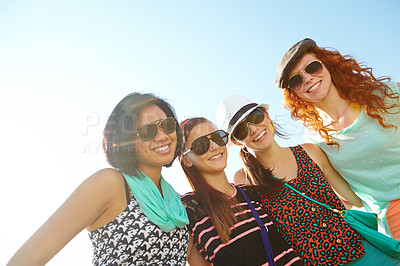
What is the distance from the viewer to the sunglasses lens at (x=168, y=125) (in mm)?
3006

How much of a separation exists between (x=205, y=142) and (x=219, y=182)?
1.72 feet

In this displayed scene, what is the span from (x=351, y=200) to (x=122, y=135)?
3047 mm

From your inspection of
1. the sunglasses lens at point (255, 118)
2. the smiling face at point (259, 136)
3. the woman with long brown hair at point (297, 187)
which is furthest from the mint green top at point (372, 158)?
the sunglasses lens at point (255, 118)

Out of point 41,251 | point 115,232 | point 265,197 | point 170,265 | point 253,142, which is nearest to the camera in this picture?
point 41,251

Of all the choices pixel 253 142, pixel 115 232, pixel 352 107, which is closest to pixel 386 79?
pixel 352 107

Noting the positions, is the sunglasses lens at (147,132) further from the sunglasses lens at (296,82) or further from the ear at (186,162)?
the sunglasses lens at (296,82)

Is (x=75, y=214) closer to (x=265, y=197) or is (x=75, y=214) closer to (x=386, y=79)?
(x=265, y=197)

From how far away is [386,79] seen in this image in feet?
12.2

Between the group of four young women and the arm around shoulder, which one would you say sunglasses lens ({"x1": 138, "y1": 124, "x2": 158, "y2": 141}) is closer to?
the group of four young women

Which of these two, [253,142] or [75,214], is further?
[253,142]

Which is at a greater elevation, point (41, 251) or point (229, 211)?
point (41, 251)

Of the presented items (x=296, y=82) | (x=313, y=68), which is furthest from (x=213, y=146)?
(x=313, y=68)

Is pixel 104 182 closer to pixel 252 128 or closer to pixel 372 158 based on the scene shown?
pixel 252 128

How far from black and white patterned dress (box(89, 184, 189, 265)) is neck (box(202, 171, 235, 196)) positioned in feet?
3.21
